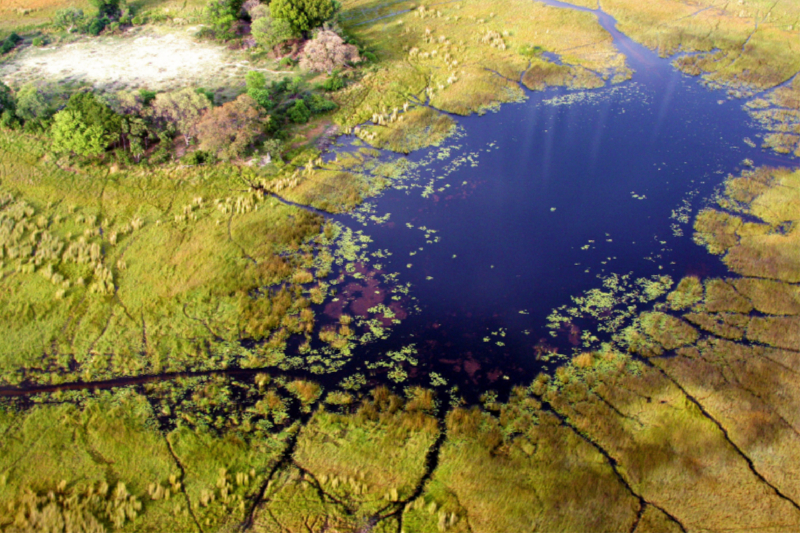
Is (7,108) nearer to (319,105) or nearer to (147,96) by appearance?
(147,96)

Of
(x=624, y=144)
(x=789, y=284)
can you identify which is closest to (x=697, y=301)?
(x=789, y=284)

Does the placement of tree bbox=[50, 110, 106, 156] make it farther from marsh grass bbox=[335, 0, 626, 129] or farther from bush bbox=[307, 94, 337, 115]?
marsh grass bbox=[335, 0, 626, 129]

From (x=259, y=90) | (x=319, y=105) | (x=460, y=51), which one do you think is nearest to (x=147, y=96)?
(x=259, y=90)

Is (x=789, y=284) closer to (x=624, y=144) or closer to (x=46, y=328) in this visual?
(x=624, y=144)

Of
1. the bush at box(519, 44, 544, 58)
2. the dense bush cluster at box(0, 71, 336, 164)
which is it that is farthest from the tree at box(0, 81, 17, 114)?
the bush at box(519, 44, 544, 58)

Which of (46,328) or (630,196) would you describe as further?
(630,196)

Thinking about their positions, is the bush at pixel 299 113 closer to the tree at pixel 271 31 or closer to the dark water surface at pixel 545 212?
the dark water surface at pixel 545 212
